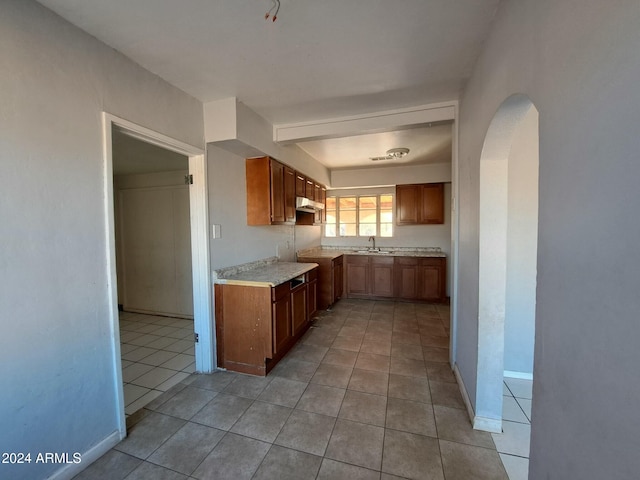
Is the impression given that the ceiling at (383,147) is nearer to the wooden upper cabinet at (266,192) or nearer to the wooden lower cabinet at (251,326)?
the wooden upper cabinet at (266,192)

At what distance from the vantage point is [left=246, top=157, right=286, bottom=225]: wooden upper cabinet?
2904mm

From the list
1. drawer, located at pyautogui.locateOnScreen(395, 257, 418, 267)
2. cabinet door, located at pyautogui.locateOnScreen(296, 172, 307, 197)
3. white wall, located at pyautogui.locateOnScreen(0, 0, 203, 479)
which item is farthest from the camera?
drawer, located at pyautogui.locateOnScreen(395, 257, 418, 267)

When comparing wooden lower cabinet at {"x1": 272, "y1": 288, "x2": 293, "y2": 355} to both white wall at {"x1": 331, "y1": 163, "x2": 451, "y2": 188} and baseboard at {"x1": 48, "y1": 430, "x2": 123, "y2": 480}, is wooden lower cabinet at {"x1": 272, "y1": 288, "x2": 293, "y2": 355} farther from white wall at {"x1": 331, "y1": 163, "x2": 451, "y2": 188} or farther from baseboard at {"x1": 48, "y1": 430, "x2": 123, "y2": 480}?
white wall at {"x1": 331, "y1": 163, "x2": 451, "y2": 188}

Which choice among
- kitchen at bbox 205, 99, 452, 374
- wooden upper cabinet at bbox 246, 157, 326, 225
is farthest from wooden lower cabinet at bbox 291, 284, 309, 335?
wooden upper cabinet at bbox 246, 157, 326, 225

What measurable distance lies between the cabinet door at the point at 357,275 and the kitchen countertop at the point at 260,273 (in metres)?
1.81

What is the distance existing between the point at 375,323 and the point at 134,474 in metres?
2.91

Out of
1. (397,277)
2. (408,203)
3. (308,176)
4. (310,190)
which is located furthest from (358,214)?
(308,176)

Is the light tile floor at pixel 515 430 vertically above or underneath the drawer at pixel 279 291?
underneath

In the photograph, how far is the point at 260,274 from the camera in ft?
8.96

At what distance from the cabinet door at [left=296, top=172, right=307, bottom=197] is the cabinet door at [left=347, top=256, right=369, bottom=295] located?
5.83 feet

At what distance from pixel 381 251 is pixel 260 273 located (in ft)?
10.3

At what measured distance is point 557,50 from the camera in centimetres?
80

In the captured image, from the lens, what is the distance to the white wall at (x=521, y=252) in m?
2.23

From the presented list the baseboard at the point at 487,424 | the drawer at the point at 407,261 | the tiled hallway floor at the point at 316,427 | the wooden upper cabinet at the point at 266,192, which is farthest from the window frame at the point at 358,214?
the baseboard at the point at 487,424
